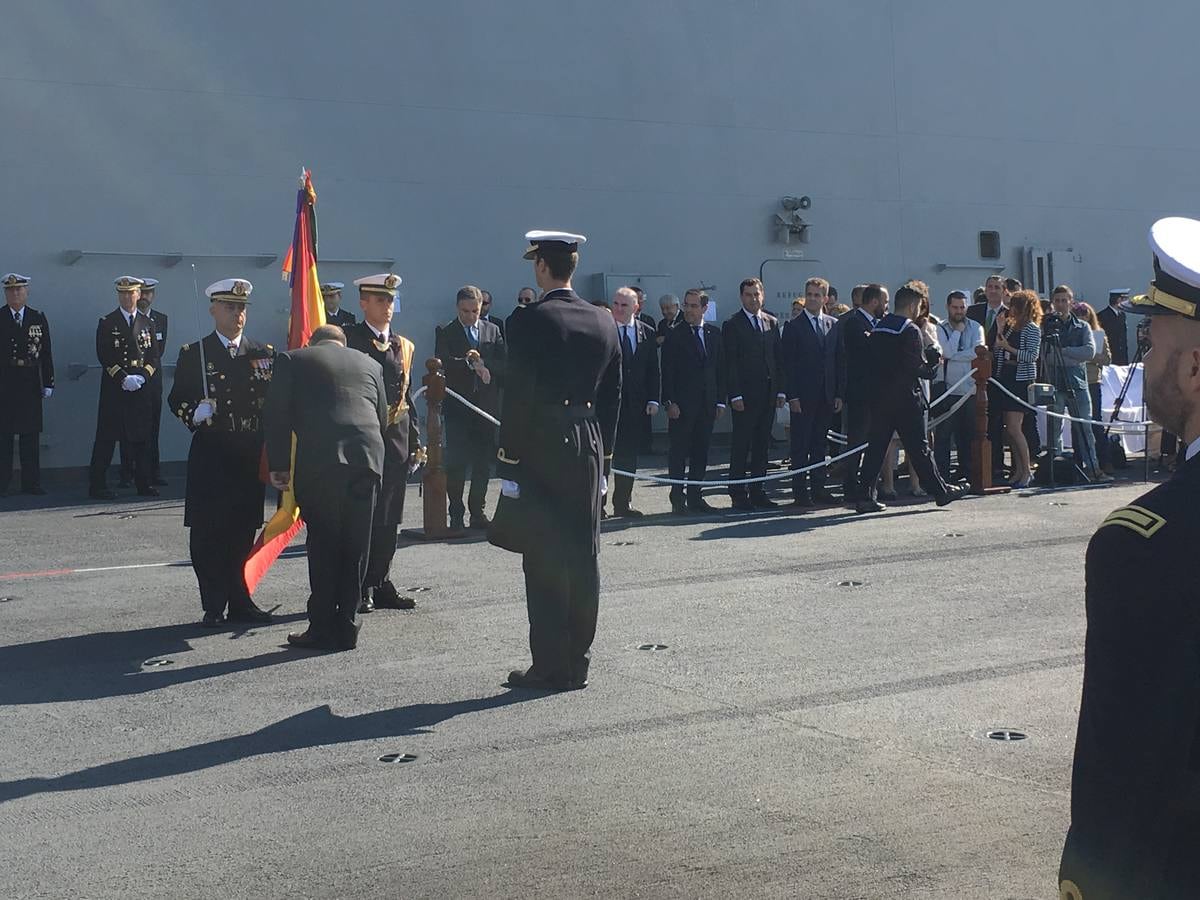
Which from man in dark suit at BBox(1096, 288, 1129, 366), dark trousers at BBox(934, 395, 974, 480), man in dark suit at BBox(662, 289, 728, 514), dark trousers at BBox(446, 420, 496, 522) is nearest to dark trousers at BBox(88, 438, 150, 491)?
dark trousers at BBox(446, 420, 496, 522)

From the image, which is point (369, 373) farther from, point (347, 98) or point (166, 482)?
point (347, 98)

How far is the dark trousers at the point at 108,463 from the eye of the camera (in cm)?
1506

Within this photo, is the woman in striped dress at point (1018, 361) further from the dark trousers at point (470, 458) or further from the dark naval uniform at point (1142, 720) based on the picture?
the dark naval uniform at point (1142, 720)

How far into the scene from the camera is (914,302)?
1279 cm

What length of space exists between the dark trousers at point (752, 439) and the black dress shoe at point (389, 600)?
5.13m

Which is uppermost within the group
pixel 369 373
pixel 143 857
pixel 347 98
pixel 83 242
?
pixel 347 98

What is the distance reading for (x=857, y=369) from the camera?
13.1m

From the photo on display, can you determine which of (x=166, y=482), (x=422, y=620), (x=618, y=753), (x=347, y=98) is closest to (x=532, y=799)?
(x=618, y=753)

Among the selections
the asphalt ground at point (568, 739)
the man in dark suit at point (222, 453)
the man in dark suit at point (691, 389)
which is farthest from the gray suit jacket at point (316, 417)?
the man in dark suit at point (691, 389)

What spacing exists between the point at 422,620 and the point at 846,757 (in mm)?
3493

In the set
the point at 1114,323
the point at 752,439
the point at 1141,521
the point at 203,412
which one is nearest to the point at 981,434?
the point at 752,439

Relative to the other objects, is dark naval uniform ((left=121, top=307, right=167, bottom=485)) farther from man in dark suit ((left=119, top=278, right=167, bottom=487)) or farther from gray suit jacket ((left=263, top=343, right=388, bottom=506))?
gray suit jacket ((left=263, top=343, right=388, bottom=506))

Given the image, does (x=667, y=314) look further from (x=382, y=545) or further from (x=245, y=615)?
(x=245, y=615)

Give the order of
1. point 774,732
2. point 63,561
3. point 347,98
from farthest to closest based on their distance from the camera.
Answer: point 347,98 < point 63,561 < point 774,732
